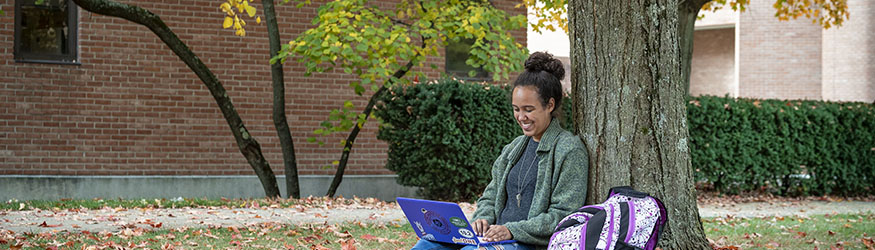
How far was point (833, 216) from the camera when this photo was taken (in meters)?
10.0

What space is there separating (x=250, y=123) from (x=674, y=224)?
9.64 m

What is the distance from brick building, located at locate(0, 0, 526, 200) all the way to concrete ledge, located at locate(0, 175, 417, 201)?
0.05 ft

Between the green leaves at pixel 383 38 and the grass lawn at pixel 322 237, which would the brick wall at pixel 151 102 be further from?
the grass lawn at pixel 322 237

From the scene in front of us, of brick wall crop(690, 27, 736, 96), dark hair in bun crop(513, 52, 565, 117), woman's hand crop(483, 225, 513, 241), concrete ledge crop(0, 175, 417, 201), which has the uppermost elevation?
brick wall crop(690, 27, 736, 96)

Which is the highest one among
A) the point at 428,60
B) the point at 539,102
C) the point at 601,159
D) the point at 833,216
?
the point at 428,60

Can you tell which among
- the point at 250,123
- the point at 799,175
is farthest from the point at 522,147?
the point at 799,175

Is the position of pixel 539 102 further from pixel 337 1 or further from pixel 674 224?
pixel 337 1

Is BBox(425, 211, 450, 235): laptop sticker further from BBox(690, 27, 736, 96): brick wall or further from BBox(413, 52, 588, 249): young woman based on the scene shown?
BBox(690, 27, 736, 96): brick wall

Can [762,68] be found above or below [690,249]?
above

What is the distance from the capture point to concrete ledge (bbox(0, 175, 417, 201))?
12133 mm

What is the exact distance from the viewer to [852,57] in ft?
80.8

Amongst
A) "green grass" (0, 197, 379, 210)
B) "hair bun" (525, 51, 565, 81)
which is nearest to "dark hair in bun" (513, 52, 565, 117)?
"hair bun" (525, 51, 565, 81)

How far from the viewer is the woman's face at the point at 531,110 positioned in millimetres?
3951

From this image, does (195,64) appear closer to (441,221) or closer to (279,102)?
(279,102)
